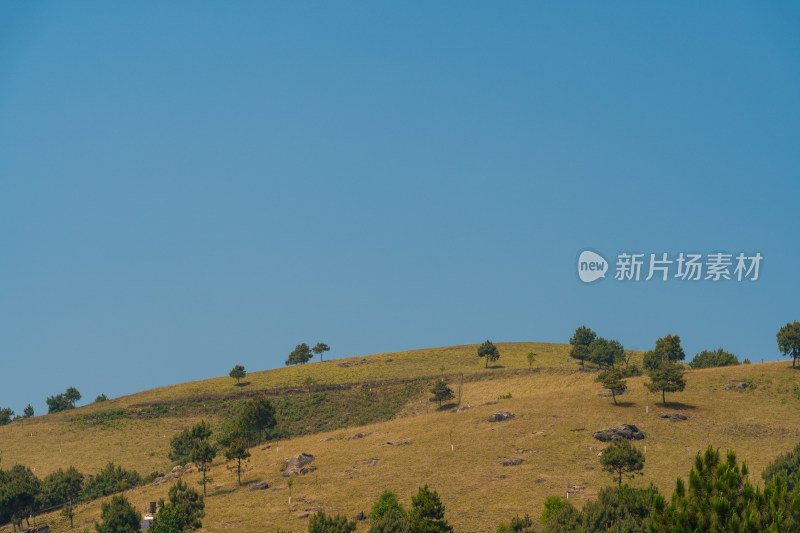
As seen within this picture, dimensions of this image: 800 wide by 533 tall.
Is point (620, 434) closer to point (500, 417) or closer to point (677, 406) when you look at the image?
point (677, 406)

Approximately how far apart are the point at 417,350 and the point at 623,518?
14319cm

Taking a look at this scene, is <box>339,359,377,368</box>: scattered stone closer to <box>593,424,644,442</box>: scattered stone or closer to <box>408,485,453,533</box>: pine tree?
<box>593,424,644,442</box>: scattered stone

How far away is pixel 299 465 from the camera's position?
8662cm

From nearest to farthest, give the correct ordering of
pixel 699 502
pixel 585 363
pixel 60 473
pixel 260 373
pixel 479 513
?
pixel 699 502 < pixel 479 513 < pixel 60 473 < pixel 585 363 < pixel 260 373

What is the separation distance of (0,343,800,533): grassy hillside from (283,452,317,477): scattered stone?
122cm

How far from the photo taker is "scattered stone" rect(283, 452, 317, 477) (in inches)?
3344

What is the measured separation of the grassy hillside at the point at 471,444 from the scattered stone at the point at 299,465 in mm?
1216

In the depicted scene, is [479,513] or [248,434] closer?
[479,513]

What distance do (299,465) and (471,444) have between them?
2310 centimetres

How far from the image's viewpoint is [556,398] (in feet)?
354

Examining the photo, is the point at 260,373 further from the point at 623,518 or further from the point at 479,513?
the point at 623,518

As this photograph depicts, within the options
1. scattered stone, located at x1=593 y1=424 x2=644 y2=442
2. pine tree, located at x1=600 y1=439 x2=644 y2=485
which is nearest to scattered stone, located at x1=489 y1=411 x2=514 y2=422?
scattered stone, located at x1=593 y1=424 x2=644 y2=442

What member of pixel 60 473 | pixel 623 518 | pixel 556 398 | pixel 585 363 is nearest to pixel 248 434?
pixel 60 473

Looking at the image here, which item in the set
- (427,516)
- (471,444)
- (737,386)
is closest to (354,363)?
(471,444)
